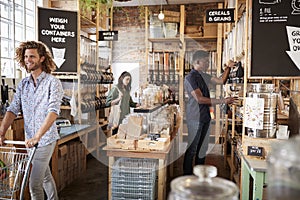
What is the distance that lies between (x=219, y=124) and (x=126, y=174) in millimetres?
4295

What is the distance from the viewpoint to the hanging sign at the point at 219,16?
3863mm

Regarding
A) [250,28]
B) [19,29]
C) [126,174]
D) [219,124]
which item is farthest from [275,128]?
[219,124]

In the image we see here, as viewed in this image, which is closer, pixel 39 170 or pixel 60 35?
pixel 39 170

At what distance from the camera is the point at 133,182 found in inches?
114

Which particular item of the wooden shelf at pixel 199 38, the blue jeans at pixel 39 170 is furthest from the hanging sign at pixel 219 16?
the wooden shelf at pixel 199 38

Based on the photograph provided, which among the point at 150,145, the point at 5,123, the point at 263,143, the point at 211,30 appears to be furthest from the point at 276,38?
the point at 211,30

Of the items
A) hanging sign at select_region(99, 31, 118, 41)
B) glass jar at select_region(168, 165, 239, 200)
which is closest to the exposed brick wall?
hanging sign at select_region(99, 31, 118, 41)

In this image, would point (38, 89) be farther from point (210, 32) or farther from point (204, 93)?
point (210, 32)

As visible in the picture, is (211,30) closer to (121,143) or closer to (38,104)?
(121,143)

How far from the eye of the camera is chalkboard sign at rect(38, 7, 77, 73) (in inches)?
166

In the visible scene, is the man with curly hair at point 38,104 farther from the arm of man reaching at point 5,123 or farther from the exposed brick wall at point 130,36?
the exposed brick wall at point 130,36

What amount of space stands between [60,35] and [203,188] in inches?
158

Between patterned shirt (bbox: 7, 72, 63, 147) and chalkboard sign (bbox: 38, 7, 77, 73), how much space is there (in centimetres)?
188

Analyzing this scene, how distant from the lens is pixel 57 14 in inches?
169
